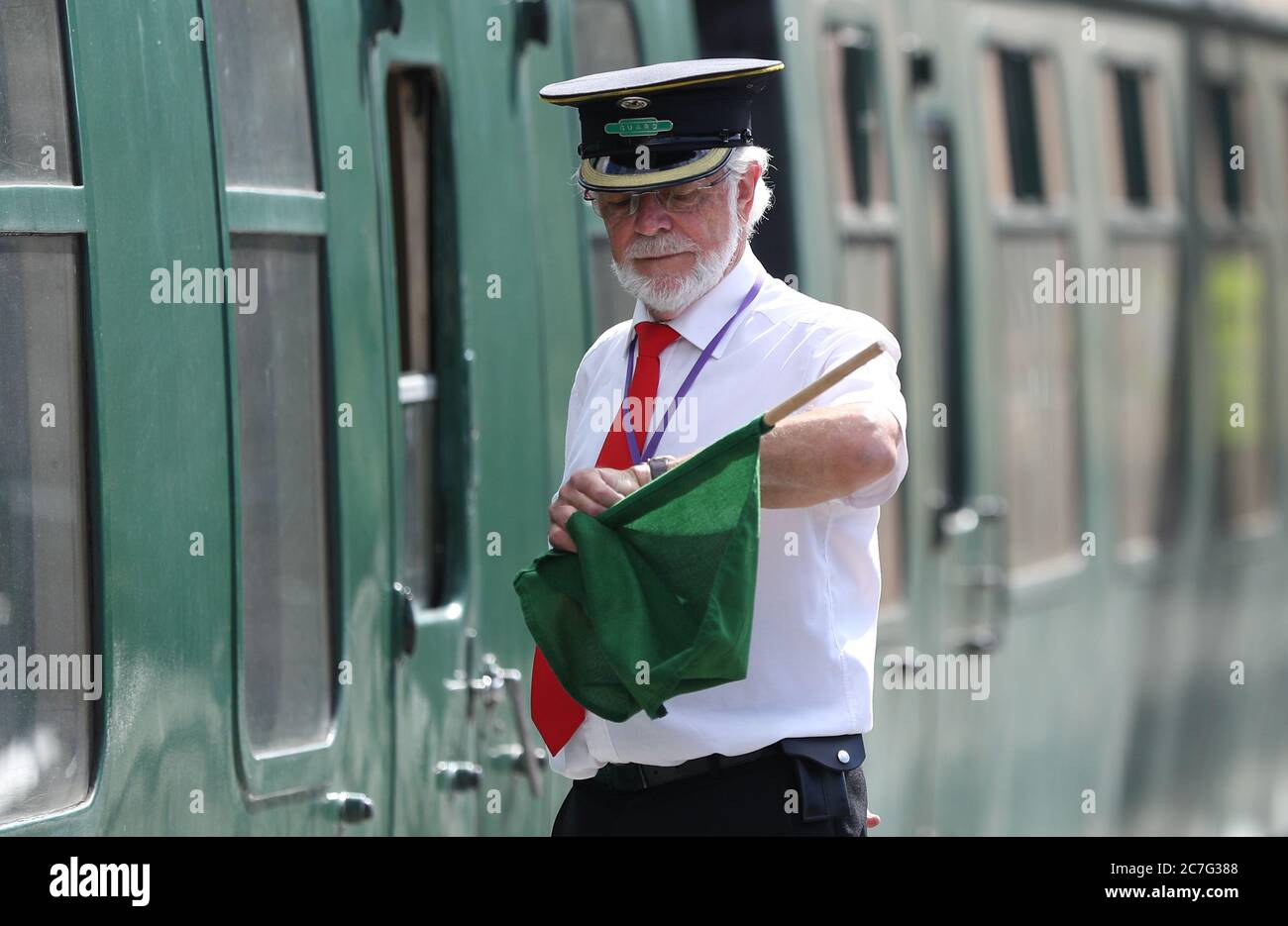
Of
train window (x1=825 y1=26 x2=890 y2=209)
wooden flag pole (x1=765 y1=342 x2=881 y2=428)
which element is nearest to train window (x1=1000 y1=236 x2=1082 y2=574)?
train window (x1=825 y1=26 x2=890 y2=209)

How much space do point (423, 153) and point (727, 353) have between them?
1417 millimetres

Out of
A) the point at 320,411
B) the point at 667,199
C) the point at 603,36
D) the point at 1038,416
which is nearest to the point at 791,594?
the point at 667,199

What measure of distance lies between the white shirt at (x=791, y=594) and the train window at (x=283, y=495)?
2.86 ft

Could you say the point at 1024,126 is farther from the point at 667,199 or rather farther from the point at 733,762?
the point at 733,762

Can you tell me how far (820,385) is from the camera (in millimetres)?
2781

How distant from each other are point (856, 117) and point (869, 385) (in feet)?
11.1

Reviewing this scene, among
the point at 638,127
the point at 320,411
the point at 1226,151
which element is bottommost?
the point at 320,411

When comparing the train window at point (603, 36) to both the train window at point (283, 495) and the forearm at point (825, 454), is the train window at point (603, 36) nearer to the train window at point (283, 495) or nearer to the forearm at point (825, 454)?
the train window at point (283, 495)

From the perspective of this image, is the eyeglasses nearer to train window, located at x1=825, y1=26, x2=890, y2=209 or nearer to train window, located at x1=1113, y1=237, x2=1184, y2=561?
train window, located at x1=825, y1=26, x2=890, y2=209

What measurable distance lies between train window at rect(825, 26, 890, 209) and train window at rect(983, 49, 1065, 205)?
730 millimetres

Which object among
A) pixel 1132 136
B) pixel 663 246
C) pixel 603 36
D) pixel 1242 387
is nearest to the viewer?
pixel 663 246

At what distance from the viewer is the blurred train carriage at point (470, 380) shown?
3.28 metres

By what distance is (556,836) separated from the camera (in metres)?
3.20
